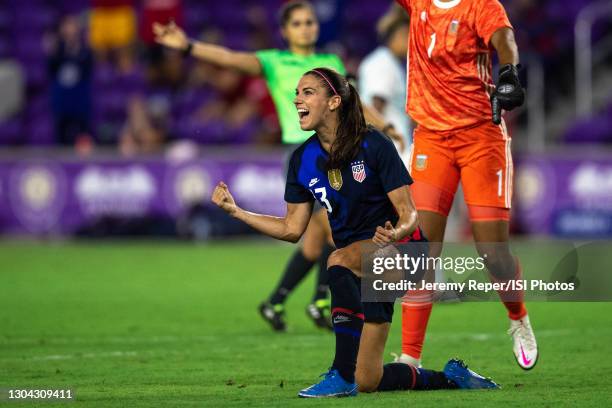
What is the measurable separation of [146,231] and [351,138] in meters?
13.5

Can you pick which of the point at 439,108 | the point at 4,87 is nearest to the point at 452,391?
the point at 439,108

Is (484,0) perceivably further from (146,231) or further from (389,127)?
(146,231)

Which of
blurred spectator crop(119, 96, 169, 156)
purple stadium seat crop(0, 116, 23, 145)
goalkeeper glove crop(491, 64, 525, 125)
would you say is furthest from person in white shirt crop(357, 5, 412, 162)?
purple stadium seat crop(0, 116, 23, 145)

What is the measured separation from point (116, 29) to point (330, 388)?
17165 millimetres

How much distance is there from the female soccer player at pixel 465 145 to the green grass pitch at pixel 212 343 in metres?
0.65

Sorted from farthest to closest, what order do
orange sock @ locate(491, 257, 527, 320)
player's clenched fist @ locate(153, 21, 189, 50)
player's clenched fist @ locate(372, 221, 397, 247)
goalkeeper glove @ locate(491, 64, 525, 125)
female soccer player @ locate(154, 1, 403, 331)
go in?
1. female soccer player @ locate(154, 1, 403, 331)
2. player's clenched fist @ locate(153, 21, 189, 50)
3. orange sock @ locate(491, 257, 527, 320)
4. goalkeeper glove @ locate(491, 64, 525, 125)
5. player's clenched fist @ locate(372, 221, 397, 247)

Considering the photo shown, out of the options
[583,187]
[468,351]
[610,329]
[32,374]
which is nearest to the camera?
[32,374]

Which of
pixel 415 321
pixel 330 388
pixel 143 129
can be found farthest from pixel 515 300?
pixel 143 129

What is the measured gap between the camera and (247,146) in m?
20.4

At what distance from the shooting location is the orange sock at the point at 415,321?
24.4 feet

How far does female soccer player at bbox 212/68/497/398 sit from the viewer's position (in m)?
6.51

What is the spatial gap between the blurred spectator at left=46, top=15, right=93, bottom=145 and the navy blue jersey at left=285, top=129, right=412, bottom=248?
46.8 ft

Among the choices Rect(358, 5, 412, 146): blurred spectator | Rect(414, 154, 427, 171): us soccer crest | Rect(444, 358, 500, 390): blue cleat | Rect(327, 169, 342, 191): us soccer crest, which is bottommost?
Rect(444, 358, 500, 390): blue cleat

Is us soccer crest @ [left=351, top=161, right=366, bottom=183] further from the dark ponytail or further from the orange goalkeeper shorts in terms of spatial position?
the orange goalkeeper shorts
